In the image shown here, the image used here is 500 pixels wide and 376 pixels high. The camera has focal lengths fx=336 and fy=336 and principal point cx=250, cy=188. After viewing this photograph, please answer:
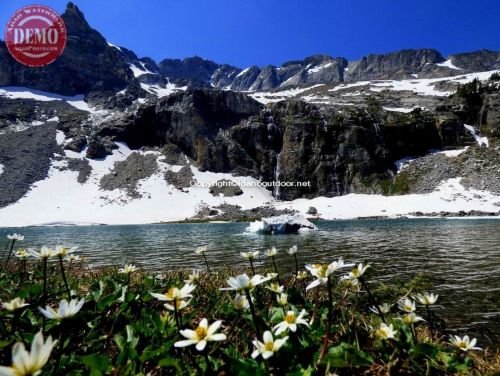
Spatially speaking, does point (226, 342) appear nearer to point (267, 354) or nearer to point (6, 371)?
point (267, 354)

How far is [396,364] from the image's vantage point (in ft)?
9.06

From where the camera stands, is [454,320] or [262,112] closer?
[454,320]

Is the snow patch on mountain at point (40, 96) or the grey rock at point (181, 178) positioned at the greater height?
the snow patch on mountain at point (40, 96)

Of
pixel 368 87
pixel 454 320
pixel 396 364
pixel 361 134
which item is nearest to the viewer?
pixel 396 364

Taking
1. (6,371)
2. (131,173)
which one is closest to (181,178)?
(131,173)

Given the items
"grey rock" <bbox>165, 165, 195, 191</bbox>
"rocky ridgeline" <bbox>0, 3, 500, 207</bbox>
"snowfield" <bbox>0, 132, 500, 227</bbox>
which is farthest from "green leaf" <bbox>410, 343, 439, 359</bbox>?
"grey rock" <bbox>165, 165, 195, 191</bbox>

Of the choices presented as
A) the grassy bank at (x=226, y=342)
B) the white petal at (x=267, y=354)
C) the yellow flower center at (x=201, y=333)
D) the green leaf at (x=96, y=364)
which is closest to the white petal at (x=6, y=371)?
the grassy bank at (x=226, y=342)

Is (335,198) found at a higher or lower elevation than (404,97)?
lower

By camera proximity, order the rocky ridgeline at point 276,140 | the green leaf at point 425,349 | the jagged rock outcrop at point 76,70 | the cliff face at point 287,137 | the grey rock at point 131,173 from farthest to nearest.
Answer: the jagged rock outcrop at point 76,70, the grey rock at point 131,173, the cliff face at point 287,137, the rocky ridgeline at point 276,140, the green leaf at point 425,349

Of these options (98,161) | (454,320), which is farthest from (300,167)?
(454,320)

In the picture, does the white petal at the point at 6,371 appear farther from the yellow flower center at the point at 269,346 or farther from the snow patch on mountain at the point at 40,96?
the snow patch on mountain at the point at 40,96

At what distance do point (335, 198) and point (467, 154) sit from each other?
32403 millimetres

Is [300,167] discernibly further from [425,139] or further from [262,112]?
[425,139]

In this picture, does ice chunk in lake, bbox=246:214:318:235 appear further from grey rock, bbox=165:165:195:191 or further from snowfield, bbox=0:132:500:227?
grey rock, bbox=165:165:195:191
